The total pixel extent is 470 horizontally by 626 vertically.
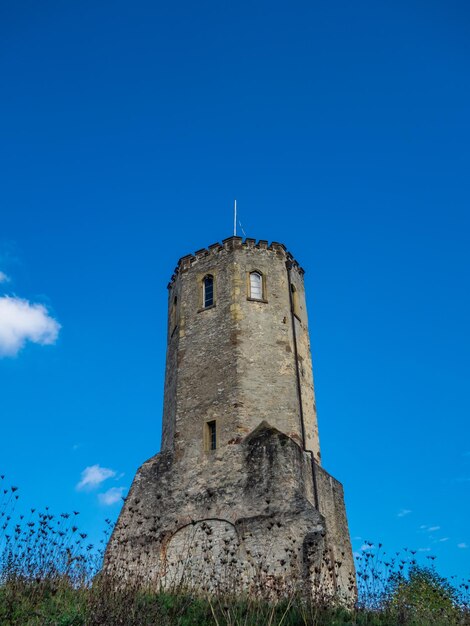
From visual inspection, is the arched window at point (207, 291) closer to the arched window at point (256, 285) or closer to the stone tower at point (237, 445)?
the stone tower at point (237, 445)

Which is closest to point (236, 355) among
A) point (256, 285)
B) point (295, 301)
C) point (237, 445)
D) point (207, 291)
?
point (237, 445)

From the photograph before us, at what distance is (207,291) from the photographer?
75.4ft

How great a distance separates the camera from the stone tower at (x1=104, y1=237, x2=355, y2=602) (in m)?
16.4

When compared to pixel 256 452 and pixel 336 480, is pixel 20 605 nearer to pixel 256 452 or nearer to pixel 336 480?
pixel 256 452

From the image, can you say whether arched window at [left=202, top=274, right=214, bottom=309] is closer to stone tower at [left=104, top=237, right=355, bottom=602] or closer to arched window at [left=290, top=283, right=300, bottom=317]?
stone tower at [left=104, top=237, right=355, bottom=602]

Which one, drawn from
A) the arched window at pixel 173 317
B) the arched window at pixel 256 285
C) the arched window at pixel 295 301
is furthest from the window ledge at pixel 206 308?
the arched window at pixel 295 301

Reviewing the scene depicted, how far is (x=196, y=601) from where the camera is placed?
1077cm

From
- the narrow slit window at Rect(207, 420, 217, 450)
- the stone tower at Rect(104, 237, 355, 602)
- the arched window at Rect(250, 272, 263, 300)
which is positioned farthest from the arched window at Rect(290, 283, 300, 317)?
the narrow slit window at Rect(207, 420, 217, 450)

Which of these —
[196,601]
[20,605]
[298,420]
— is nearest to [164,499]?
[298,420]

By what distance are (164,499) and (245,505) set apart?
9.22 feet

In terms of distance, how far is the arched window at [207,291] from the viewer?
2250 centimetres

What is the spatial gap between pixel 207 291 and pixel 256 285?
5.89 feet

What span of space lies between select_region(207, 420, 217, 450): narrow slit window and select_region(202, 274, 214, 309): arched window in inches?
180

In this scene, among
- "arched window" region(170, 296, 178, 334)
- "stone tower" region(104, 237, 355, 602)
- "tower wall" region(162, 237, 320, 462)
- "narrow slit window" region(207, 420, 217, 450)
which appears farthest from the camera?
"arched window" region(170, 296, 178, 334)
